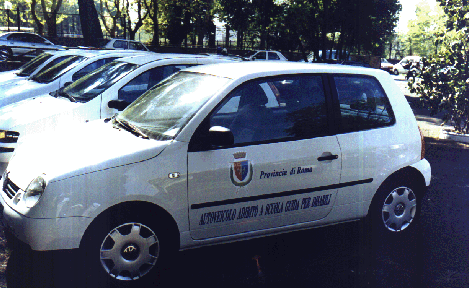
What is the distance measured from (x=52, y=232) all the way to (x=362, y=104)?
9.36 feet

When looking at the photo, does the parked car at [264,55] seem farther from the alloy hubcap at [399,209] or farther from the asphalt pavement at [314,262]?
the alloy hubcap at [399,209]

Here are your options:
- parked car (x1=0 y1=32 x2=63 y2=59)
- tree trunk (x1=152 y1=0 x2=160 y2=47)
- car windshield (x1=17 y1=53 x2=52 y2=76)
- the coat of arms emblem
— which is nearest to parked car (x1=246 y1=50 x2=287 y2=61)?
parked car (x1=0 y1=32 x2=63 y2=59)

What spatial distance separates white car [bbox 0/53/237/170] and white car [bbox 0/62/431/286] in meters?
1.70

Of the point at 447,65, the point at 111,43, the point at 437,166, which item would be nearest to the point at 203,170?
the point at 437,166

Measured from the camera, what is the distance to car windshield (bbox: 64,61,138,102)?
670cm

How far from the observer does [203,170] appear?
12.5 ft

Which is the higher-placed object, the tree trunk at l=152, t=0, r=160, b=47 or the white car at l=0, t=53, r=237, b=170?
the tree trunk at l=152, t=0, r=160, b=47

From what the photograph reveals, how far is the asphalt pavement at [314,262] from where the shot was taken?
395 centimetres

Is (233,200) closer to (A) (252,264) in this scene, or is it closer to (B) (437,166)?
(A) (252,264)

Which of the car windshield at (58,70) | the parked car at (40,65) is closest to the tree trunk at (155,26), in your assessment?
the parked car at (40,65)

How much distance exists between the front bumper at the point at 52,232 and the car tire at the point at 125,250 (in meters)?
0.07

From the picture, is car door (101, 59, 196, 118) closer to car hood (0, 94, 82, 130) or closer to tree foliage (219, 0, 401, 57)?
car hood (0, 94, 82, 130)

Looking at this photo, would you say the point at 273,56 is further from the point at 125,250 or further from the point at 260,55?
the point at 125,250

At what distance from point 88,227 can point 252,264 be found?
149cm
